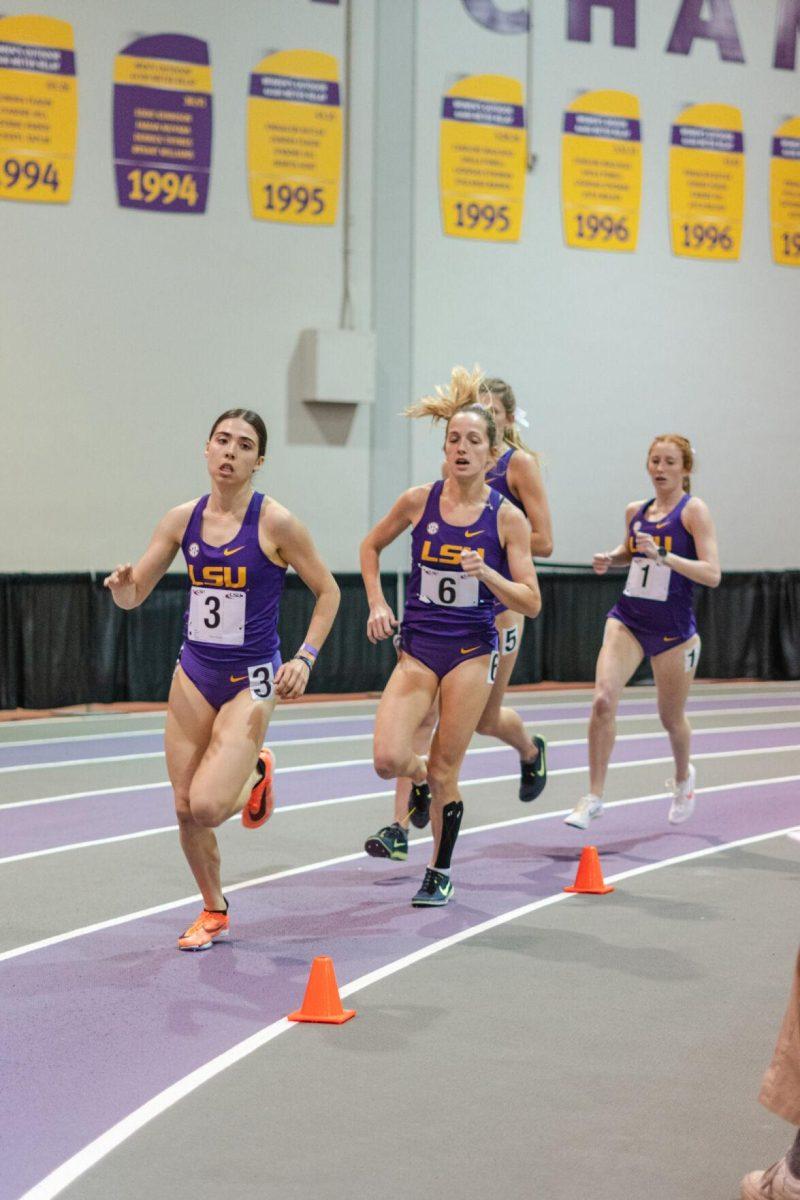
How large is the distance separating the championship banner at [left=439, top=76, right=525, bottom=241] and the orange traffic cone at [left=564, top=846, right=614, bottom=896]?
32.6 feet

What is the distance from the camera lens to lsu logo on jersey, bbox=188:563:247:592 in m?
6.02

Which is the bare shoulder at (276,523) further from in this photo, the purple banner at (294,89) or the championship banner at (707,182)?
the championship banner at (707,182)

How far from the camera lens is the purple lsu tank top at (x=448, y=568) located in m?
6.73

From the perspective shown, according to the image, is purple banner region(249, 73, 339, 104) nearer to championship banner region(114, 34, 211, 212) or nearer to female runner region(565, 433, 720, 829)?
championship banner region(114, 34, 211, 212)

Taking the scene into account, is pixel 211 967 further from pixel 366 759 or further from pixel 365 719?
pixel 365 719

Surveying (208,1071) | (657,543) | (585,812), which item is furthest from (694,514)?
(208,1071)

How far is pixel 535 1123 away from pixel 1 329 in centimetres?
1117

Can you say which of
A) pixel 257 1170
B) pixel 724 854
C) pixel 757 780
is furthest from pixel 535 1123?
pixel 757 780

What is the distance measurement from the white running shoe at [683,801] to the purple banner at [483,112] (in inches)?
365

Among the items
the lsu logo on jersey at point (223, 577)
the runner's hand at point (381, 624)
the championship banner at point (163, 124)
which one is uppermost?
the championship banner at point (163, 124)

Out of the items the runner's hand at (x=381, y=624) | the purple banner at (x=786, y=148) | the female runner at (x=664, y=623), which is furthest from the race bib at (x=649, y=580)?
the purple banner at (x=786, y=148)

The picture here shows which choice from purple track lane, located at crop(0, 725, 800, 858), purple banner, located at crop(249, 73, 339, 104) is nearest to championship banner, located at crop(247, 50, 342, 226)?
purple banner, located at crop(249, 73, 339, 104)

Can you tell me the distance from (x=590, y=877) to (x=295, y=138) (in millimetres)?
9929

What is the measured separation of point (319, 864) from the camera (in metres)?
7.56
